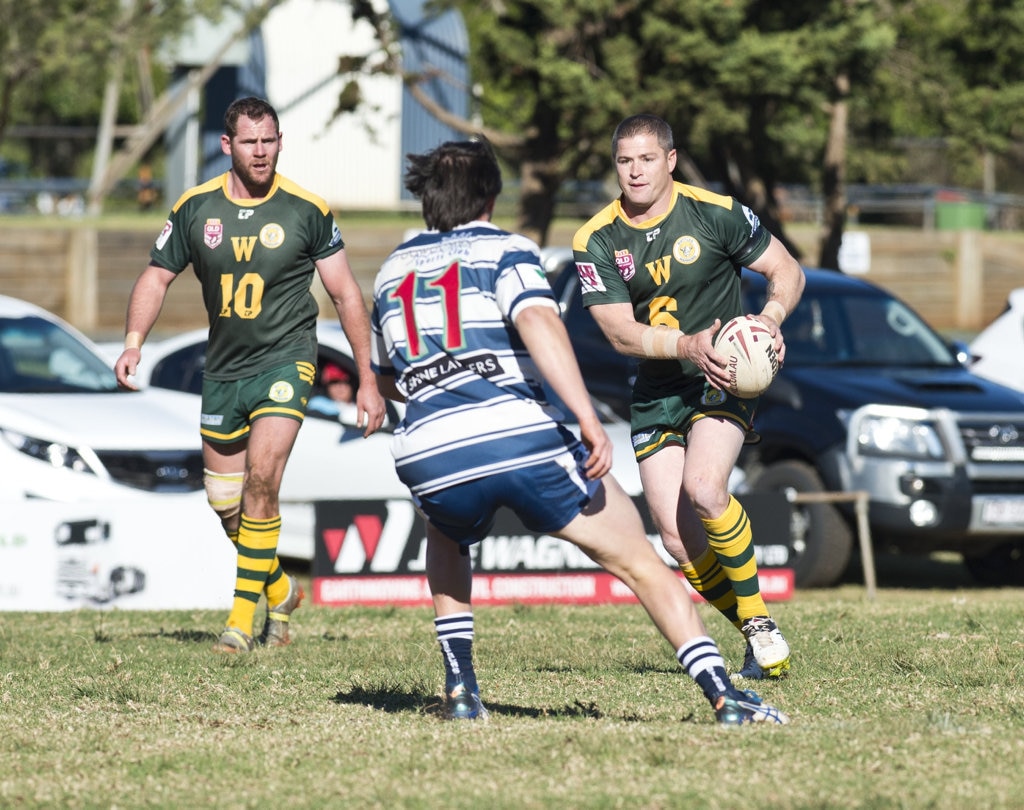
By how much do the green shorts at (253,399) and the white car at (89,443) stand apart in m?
2.69

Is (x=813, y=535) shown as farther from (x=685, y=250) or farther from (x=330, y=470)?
(x=685, y=250)

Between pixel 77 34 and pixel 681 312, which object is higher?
pixel 77 34

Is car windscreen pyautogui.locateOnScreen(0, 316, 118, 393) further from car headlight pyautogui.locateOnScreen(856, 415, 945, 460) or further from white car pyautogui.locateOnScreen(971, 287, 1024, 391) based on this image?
white car pyautogui.locateOnScreen(971, 287, 1024, 391)

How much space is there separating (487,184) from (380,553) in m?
5.31

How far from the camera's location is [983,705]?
19.4 ft

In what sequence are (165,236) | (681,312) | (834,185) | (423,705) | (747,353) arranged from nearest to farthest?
(423,705), (747,353), (681,312), (165,236), (834,185)

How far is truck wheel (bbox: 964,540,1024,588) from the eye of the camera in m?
12.4

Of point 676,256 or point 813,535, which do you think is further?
point 813,535

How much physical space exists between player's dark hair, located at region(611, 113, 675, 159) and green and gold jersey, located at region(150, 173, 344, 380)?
5.88 feet

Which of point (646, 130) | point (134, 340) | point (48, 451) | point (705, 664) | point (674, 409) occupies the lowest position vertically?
point (48, 451)

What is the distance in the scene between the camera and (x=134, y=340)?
24.5ft

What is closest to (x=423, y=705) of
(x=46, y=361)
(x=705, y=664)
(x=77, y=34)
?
(x=705, y=664)

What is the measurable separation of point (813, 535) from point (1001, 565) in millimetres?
2056

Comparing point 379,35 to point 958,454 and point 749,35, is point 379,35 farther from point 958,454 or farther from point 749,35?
point 958,454
